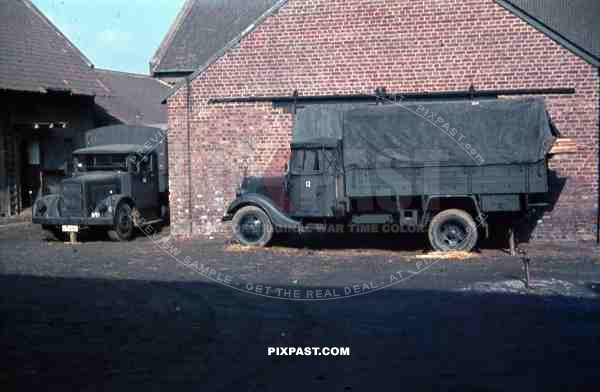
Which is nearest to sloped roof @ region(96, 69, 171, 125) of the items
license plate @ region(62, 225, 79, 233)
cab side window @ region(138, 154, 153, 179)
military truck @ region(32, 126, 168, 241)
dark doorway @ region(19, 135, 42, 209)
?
dark doorway @ region(19, 135, 42, 209)

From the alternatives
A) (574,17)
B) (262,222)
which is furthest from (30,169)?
(574,17)

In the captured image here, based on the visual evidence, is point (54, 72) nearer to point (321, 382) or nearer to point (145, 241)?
point (145, 241)

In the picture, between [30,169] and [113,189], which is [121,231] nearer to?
[113,189]

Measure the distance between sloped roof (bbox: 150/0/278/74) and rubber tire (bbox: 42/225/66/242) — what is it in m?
11.2

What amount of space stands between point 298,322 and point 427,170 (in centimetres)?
561

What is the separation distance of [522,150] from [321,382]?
7.88 m

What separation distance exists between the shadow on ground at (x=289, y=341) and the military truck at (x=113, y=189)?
582 centimetres

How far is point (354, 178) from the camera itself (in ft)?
40.3

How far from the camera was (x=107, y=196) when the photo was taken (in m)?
15.4

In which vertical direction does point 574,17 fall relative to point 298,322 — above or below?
above

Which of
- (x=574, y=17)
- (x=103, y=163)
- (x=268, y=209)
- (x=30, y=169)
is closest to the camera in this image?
(x=268, y=209)

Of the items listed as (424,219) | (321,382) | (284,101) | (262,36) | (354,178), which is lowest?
(321,382)

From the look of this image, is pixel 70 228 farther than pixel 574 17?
No

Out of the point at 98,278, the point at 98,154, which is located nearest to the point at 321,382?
the point at 98,278
